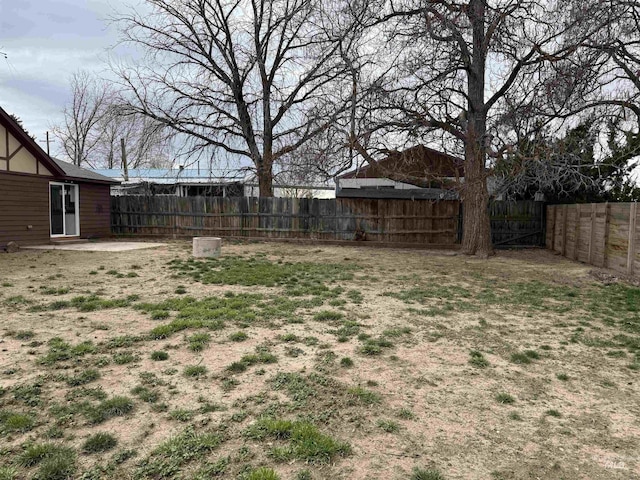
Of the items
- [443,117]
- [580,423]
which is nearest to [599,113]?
[443,117]

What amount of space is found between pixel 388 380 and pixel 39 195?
42.5ft

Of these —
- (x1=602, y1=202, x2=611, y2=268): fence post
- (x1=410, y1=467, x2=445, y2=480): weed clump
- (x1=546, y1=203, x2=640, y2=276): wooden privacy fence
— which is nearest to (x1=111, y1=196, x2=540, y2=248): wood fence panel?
(x1=546, y1=203, x2=640, y2=276): wooden privacy fence

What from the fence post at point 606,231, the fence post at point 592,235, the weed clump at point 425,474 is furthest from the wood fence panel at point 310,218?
the weed clump at point 425,474

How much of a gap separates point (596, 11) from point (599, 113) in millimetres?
3222

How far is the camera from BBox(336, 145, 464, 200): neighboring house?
11222mm

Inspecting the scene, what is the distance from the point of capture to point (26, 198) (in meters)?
12.0

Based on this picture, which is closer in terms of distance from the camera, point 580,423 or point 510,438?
point 510,438

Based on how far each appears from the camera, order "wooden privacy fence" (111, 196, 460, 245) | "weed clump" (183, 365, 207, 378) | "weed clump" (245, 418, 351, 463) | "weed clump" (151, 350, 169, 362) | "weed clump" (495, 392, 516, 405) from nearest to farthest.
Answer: "weed clump" (245, 418, 351, 463)
"weed clump" (495, 392, 516, 405)
"weed clump" (183, 365, 207, 378)
"weed clump" (151, 350, 169, 362)
"wooden privacy fence" (111, 196, 460, 245)

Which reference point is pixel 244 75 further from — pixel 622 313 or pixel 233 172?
pixel 622 313

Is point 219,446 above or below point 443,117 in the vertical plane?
below

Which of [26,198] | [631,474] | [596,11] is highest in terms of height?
[596,11]

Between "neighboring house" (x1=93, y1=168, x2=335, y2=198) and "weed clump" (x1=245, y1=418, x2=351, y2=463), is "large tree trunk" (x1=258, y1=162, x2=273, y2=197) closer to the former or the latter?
"neighboring house" (x1=93, y1=168, x2=335, y2=198)

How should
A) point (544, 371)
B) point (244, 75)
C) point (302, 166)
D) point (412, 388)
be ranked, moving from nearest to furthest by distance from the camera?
1. point (412, 388)
2. point (544, 371)
3. point (302, 166)
4. point (244, 75)

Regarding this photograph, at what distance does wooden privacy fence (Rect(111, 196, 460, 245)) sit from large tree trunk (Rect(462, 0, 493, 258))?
7.63ft
